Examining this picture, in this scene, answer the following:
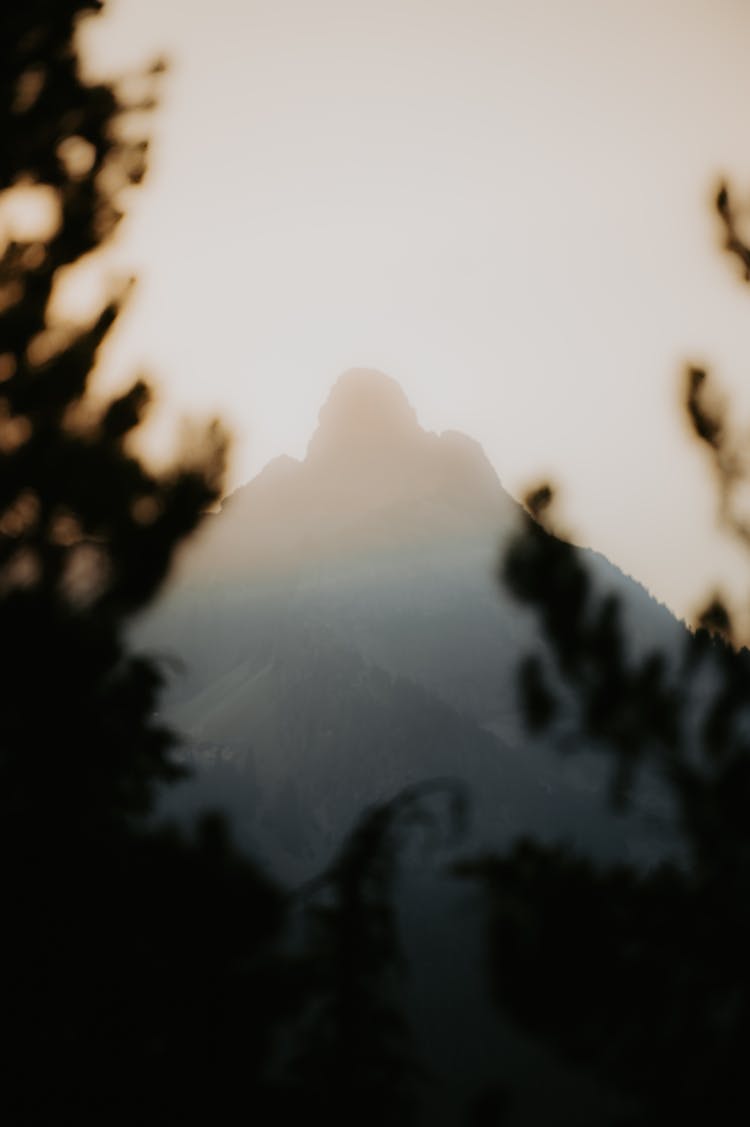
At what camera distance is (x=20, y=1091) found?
329 centimetres

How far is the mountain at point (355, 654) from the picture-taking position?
10325 cm

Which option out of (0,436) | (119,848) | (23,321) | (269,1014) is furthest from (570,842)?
(23,321)

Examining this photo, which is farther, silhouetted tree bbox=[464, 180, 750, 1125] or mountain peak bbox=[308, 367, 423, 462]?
mountain peak bbox=[308, 367, 423, 462]

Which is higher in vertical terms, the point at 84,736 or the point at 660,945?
the point at 660,945

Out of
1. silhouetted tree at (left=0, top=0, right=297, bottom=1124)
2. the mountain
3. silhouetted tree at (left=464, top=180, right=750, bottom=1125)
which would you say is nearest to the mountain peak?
the mountain

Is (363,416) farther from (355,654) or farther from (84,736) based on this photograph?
(84,736)

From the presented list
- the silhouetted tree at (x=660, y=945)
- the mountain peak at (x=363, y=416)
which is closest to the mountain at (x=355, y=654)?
the mountain peak at (x=363, y=416)

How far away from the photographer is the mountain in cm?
10325

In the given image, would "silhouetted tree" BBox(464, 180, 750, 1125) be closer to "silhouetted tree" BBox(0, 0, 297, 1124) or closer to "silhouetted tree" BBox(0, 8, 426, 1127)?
"silhouetted tree" BBox(0, 8, 426, 1127)

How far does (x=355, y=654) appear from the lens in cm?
11206

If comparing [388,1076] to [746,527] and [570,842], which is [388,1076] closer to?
[570,842]

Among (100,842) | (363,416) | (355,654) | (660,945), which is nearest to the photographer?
(100,842)

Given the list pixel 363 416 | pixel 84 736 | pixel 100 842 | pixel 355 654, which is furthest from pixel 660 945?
pixel 363 416

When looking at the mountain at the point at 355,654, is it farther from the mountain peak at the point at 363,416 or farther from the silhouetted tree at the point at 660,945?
the silhouetted tree at the point at 660,945
